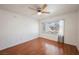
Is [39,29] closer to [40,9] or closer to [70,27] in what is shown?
[40,9]

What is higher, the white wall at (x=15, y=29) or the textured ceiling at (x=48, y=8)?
the textured ceiling at (x=48, y=8)

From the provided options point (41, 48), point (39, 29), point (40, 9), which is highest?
point (40, 9)

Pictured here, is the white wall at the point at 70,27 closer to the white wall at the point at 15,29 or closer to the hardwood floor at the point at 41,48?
the hardwood floor at the point at 41,48

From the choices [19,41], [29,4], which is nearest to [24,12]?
[29,4]

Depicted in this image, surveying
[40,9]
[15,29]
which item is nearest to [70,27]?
[40,9]

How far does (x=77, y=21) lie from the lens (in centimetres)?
120

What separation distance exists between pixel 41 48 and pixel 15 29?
63cm

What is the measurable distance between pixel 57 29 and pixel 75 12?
1.42ft

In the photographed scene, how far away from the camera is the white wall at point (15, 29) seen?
1237 mm

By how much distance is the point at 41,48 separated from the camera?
1309mm

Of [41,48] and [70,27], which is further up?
[70,27]

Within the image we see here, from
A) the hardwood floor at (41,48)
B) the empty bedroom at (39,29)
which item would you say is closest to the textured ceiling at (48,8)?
the empty bedroom at (39,29)

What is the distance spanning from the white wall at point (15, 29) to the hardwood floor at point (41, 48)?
0.10m
